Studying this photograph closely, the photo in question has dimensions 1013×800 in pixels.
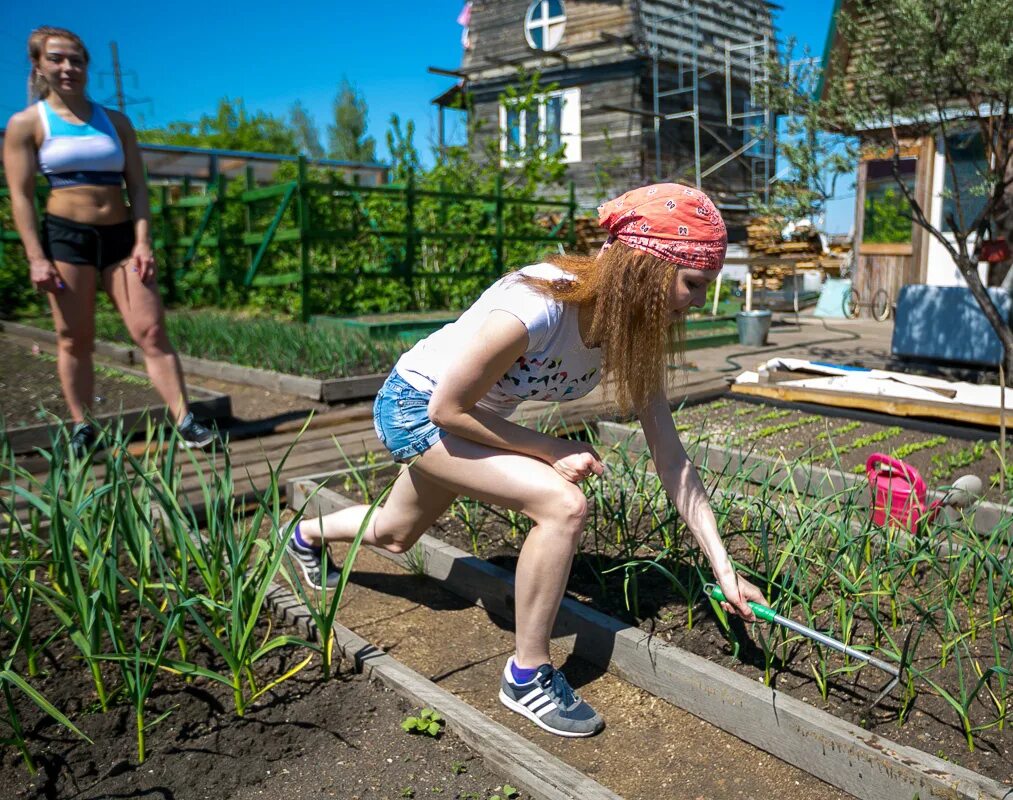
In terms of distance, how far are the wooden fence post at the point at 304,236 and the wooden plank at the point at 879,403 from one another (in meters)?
5.15

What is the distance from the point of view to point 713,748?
1941 mm

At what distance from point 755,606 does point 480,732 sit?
26.0 inches

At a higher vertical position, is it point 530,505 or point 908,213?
point 908,213

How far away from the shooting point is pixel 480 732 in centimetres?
185

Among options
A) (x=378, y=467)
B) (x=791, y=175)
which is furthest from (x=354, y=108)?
(x=378, y=467)

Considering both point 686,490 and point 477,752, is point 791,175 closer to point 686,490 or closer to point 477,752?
point 686,490

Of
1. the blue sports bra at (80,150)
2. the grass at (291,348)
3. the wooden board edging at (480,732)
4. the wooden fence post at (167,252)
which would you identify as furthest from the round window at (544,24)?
the wooden board edging at (480,732)

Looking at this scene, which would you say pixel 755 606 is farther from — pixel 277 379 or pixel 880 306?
pixel 880 306

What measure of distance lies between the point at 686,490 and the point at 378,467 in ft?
5.36

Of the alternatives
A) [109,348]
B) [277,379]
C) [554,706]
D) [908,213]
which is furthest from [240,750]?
[908,213]

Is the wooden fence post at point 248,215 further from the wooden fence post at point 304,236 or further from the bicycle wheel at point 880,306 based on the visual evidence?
the bicycle wheel at point 880,306

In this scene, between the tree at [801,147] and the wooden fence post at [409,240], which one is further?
the wooden fence post at [409,240]

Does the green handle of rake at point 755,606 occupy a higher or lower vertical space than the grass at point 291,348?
lower

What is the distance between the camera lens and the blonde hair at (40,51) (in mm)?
3615
